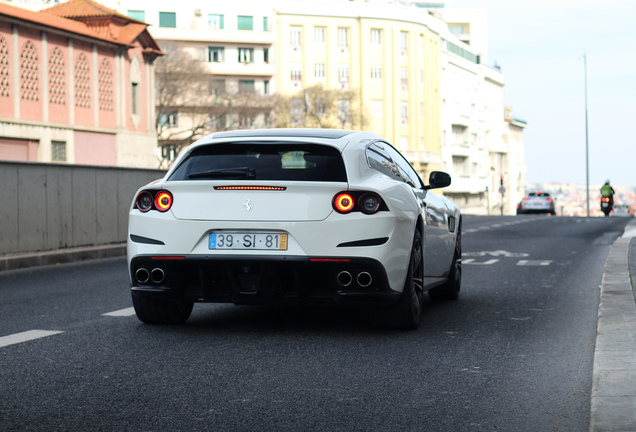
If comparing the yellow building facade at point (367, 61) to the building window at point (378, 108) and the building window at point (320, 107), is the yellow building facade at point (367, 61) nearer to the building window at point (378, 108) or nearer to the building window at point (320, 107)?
the building window at point (378, 108)

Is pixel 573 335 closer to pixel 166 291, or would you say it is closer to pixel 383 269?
pixel 383 269

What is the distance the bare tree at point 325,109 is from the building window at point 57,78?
4103 centimetres

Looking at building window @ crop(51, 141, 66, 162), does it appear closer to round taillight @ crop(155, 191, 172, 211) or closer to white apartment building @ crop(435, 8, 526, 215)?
round taillight @ crop(155, 191, 172, 211)

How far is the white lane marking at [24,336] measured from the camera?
6941mm

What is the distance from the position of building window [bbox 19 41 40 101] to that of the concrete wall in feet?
68.9

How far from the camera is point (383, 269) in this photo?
6.89 meters

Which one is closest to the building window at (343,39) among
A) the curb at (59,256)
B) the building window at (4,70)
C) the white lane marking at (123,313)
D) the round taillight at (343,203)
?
the building window at (4,70)

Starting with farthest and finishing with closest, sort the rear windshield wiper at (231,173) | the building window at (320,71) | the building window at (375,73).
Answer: the building window at (375,73)
the building window at (320,71)
the rear windshield wiper at (231,173)

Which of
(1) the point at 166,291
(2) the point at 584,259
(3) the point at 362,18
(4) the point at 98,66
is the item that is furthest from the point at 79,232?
(3) the point at 362,18

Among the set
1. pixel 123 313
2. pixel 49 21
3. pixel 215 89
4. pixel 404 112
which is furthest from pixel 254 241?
pixel 404 112

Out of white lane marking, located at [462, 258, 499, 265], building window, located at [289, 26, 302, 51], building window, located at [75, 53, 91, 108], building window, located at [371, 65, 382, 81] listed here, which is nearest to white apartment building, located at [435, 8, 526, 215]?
building window, located at [371, 65, 382, 81]

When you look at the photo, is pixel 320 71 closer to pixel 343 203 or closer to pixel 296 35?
pixel 296 35

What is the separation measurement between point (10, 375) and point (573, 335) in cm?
391

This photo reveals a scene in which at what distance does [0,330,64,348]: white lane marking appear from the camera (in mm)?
6941
